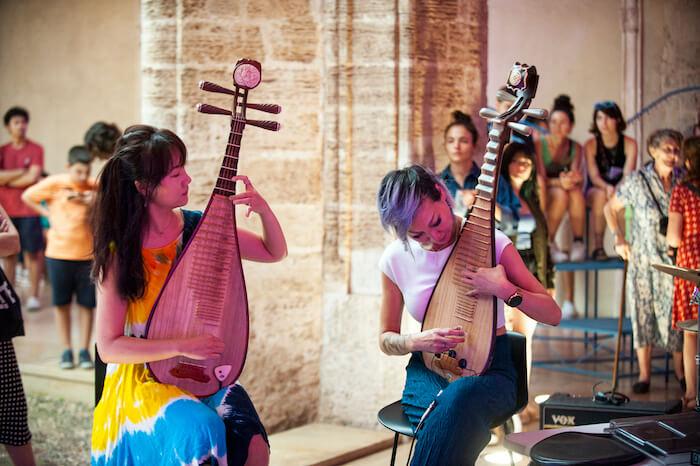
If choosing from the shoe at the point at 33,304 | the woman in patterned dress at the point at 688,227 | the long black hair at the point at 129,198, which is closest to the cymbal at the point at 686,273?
the long black hair at the point at 129,198

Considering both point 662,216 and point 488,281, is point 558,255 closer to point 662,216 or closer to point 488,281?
point 662,216

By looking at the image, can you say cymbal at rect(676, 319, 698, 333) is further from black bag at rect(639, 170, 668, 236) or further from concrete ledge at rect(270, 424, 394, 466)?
black bag at rect(639, 170, 668, 236)

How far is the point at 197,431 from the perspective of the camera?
2854mm

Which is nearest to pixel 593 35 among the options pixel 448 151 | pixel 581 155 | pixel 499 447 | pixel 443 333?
pixel 581 155

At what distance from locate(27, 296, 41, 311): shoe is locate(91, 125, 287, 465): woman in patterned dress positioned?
6677 mm

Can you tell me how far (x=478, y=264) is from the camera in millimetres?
3129

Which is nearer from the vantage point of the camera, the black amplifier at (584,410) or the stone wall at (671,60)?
the black amplifier at (584,410)

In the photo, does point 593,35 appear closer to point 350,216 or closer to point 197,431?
point 350,216

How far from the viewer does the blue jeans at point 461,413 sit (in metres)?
2.98

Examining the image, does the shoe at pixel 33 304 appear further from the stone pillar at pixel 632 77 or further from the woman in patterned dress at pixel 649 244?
the stone pillar at pixel 632 77

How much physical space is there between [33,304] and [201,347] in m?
6.92

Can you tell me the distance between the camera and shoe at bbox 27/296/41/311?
9.42 m

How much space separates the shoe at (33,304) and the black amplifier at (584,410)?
6372mm

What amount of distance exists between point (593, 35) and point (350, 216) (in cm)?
169
